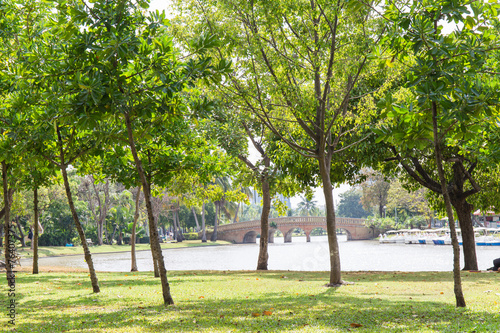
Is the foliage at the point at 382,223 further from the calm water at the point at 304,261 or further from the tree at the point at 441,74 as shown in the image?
the tree at the point at 441,74

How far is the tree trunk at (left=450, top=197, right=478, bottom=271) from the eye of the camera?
46.8 feet

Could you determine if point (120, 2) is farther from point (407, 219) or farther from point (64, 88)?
point (407, 219)

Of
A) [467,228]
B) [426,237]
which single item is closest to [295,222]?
[426,237]

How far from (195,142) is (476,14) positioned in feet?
22.2

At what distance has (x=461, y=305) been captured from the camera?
221 inches

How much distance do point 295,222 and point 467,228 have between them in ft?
188

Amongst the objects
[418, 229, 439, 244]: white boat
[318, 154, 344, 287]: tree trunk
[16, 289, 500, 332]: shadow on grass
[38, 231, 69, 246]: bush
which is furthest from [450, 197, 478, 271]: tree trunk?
[38, 231, 69, 246]: bush

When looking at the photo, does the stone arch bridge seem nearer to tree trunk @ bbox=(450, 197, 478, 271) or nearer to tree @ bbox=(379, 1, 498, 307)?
tree trunk @ bbox=(450, 197, 478, 271)

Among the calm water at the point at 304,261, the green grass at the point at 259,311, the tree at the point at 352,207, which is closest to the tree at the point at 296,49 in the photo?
the green grass at the point at 259,311

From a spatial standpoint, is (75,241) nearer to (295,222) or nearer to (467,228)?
(295,222)

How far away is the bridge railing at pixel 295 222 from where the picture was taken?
2635 inches

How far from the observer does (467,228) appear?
1441 centimetres

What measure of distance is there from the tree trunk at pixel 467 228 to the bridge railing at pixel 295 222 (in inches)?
2049

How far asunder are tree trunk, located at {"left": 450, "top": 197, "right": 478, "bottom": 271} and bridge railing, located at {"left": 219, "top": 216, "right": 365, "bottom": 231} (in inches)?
2049
